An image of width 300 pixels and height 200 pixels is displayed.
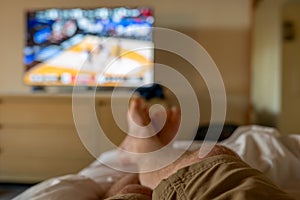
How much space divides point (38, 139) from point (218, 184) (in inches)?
112

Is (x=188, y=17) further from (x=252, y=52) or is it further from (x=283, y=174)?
(x=283, y=174)

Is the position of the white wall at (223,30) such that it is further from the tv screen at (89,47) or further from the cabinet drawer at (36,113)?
the cabinet drawer at (36,113)

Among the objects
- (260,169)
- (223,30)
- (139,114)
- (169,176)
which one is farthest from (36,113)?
(169,176)

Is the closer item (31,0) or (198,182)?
(198,182)

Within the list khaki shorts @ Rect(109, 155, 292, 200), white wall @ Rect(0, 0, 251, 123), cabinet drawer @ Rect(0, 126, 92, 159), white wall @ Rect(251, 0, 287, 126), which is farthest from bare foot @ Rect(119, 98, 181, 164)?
white wall @ Rect(251, 0, 287, 126)

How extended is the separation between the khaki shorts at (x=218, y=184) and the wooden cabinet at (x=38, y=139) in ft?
8.50

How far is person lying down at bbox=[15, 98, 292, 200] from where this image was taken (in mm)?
470

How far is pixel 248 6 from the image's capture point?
10.4 feet

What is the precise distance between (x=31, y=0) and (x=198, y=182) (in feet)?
11.0

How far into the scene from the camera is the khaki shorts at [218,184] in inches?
17.7

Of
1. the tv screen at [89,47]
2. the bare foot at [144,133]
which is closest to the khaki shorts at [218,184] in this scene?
the bare foot at [144,133]

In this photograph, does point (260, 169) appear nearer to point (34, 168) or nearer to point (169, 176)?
point (169, 176)

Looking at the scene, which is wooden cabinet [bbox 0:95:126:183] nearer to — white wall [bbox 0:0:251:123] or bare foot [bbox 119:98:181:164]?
white wall [bbox 0:0:251:123]

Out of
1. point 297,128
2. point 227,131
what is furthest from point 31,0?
point 297,128
